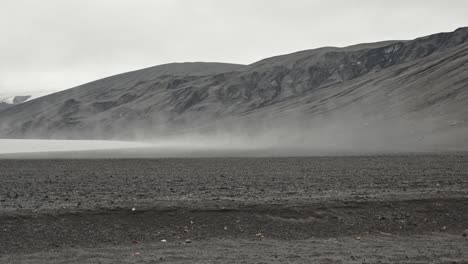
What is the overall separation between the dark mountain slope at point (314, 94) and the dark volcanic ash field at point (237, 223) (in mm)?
57526

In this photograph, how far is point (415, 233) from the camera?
13164mm

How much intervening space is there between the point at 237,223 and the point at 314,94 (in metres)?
119

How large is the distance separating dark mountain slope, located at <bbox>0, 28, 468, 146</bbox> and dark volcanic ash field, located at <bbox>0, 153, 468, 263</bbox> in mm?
57526

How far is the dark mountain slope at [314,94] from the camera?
300 ft

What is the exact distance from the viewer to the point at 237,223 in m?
13.5

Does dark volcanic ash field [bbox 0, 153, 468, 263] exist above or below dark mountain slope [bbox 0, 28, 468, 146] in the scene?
below

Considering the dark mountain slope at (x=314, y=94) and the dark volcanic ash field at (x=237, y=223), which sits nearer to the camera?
the dark volcanic ash field at (x=237, y=223)

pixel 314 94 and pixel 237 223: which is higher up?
pixel 314 94

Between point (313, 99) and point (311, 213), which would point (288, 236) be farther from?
point (313, 99)

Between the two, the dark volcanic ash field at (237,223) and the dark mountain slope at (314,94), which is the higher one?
the dark mountain slope at (314,94)

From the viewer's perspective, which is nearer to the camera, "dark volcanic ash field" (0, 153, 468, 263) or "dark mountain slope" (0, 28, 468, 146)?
Result: "dark volcanic ash field" (0, 153, 468, 263)

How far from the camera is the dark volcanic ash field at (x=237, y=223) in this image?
10984 mm

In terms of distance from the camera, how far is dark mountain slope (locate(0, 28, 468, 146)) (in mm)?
91562

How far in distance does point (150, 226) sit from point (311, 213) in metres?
3.97
